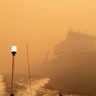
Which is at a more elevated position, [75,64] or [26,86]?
[75,64]

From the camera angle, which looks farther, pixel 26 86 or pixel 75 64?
pixel 75 64

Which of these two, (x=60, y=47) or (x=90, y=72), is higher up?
(x=60, y=47)

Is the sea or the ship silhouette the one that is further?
the ship silhouette

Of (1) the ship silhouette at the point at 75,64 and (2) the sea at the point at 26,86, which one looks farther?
(1) the ship silhouette at the point at 75,64

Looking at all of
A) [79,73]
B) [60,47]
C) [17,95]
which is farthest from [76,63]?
[17,95]

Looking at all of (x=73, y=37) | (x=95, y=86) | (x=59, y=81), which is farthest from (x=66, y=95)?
(x=73, y=37)

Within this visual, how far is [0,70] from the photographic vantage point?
53.8 feet

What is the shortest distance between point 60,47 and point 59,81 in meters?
2.33

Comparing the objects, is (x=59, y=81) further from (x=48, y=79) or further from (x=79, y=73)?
(x=79, y=73)

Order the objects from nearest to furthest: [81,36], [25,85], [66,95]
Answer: [66,95] < [25,85] < [81,36]

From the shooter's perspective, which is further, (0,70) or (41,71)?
(41,71)

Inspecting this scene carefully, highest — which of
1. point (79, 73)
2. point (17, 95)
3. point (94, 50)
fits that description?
point (94, 50)

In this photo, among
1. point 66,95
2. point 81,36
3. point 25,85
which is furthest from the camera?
point 81,36

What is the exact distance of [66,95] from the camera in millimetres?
15172
